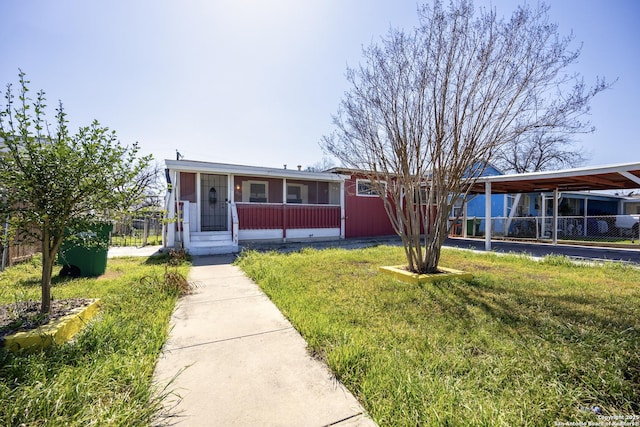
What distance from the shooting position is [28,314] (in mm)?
2594

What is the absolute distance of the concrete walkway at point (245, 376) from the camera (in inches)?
64.2

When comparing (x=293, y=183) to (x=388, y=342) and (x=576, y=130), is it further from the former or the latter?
(x=388, y=342)

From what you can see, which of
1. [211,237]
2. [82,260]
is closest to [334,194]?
[211,237]

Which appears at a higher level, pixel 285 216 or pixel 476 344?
pixel 285 216

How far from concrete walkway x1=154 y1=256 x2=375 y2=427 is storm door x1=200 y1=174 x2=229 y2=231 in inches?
297

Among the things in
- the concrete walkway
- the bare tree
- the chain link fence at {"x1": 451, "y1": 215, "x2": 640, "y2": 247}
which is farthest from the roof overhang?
the bare tree

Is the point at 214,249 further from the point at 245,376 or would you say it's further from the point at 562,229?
the point at 562,229

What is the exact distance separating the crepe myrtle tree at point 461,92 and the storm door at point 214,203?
7.64 meters

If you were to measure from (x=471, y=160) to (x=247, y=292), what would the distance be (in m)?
4.10

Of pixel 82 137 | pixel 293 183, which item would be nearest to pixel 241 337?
pixel 82 137

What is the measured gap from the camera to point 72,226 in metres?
2.66

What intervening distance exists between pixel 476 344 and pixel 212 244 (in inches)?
296

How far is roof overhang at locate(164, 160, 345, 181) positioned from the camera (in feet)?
28.1

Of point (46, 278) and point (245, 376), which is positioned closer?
point (245, 376)
